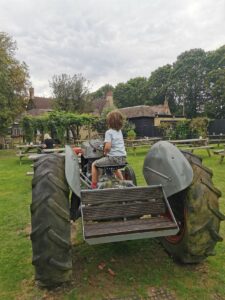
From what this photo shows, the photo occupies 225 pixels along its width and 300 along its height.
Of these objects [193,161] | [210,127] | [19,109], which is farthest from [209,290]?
[210,127]

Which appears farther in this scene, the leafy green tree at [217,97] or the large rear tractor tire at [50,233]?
the leafy green tree at [217,97]

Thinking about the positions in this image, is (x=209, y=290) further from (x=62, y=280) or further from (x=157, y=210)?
(x=62, y=280)

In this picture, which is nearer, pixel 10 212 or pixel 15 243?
pixel 15 243

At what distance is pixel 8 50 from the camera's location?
88.5 ft

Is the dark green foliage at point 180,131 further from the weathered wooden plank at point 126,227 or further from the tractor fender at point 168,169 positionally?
the weathered wooden plank at point 126,227

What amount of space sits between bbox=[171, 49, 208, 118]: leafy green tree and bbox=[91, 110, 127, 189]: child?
45.7 meters

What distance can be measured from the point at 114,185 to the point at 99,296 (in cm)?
122

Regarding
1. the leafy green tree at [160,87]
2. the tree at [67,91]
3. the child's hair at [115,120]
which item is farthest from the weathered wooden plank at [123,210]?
the leafy green tree at [160,87]

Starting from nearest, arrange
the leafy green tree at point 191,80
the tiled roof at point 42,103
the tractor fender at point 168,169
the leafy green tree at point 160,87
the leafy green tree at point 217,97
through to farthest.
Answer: the tractor fender at point 168,169, the leafy green tree at point 217,97, the leafy green tree at point 191,80, the tiled roof at point 42,103, the leafy green tree at point 160,87

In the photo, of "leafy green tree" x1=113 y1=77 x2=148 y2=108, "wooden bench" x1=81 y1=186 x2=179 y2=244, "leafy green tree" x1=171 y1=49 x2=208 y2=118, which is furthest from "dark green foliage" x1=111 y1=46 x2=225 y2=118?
"wooden bench" x1=81 y1=186 x2=179 y2=244

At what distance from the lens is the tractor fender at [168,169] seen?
9.89ft

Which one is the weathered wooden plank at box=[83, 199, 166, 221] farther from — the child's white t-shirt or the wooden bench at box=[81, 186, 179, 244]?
the child's white t-shirt

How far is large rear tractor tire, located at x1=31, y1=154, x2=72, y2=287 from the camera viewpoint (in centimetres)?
259

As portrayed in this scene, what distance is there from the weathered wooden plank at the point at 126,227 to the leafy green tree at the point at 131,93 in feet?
193
